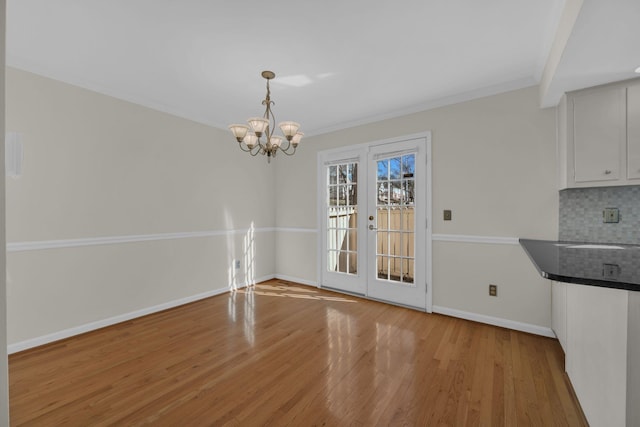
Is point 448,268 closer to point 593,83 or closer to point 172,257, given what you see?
point 593,83

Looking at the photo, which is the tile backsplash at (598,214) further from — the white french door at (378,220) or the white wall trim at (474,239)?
the white french door at (378,220)

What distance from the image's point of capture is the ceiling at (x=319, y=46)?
1746 mm

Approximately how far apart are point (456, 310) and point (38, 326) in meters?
4.09

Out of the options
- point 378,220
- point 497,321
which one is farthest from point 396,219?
point 497,321

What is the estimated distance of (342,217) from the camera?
4129mm

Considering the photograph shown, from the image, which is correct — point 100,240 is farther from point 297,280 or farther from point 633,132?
point 633,132

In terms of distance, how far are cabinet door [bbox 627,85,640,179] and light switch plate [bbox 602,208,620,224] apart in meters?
0.35

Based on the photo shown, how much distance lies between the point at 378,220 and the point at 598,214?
6.91ft

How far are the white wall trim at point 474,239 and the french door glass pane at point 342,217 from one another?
1.19 metres

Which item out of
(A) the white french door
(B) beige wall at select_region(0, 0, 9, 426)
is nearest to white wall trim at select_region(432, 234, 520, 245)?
(A) the white french door

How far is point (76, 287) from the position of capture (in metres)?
2.68

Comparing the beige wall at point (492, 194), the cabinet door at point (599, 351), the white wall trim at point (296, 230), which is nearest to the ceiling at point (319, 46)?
the beige wall at point (492, 194)

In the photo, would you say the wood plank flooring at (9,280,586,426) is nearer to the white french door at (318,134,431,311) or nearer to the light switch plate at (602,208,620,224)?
the white french door at (318,134,431,311)

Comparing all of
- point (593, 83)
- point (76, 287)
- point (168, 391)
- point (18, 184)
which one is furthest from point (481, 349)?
point (18, 184)
